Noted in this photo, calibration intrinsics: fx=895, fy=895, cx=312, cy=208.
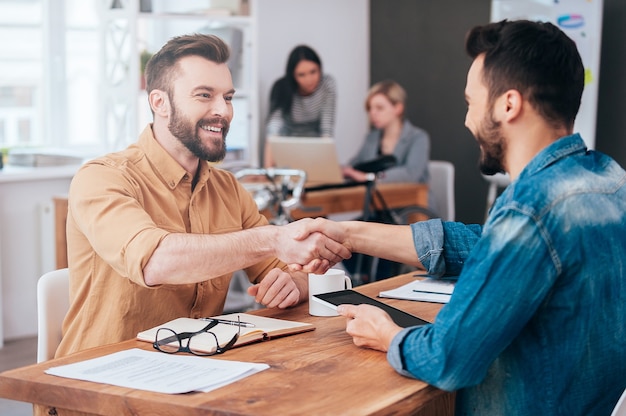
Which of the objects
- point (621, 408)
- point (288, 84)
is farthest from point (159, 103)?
A: point (288, 84)

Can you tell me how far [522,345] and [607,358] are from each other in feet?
0.50

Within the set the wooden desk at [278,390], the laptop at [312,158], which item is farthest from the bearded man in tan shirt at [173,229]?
the laptop at [312,158]

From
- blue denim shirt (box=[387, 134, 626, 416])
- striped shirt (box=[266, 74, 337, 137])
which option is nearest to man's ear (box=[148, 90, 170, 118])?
blue denim shirt (box=[387, 134, 626, 416])

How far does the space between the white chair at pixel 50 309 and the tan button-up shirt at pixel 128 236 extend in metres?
0.03

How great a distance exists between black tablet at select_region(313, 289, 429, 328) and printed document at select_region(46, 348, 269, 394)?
0.37 m

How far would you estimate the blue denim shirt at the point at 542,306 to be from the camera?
1487 millimetres

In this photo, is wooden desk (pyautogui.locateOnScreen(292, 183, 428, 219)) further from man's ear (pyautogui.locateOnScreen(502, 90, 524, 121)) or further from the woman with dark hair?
man's ear (pyautogui.locateOnScreen(502, 90, 524, 121))

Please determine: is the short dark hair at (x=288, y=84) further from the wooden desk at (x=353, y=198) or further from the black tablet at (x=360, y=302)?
the black tablet at (x=360, y=302)

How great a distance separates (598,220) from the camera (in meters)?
1.55

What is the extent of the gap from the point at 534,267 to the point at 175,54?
48.2 inches

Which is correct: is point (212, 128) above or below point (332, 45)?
below

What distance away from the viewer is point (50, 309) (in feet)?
6.91

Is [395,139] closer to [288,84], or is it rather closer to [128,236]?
[288,84]

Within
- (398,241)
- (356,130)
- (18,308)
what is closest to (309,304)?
(398,241)
